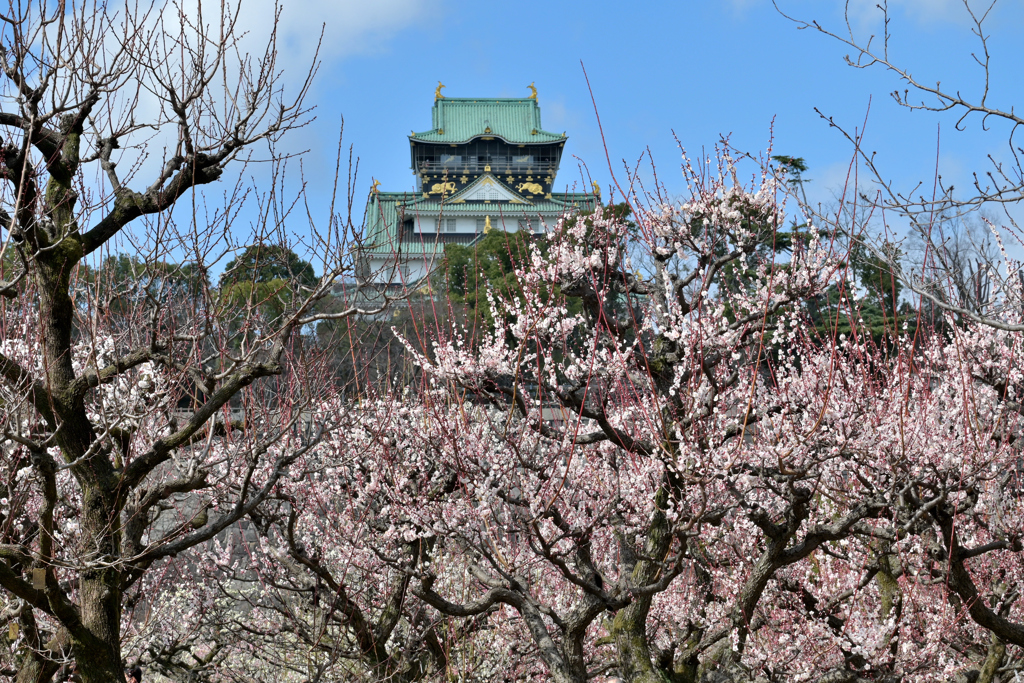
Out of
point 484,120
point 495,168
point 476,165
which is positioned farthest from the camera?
point 484,120

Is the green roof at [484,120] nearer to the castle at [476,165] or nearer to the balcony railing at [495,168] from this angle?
the castle at [476,165]

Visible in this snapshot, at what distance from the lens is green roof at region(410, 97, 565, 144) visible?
46125 millimetres

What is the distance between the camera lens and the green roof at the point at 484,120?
46.1 metres

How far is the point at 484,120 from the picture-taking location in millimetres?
46969

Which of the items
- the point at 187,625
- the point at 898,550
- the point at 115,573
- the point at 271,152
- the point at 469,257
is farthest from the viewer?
the point at 469,257

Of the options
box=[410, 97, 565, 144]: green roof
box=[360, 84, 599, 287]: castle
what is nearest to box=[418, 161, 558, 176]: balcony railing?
box=[360, 84, 599, 287]: castle

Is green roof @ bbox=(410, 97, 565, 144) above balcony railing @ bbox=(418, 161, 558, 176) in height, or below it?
above

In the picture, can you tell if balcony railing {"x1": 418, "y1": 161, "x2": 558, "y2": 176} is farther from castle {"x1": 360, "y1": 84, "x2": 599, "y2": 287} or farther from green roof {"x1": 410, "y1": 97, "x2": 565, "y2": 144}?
green roof {"x1": 410, "y1": 97, "x2": 565, "y2": 144}

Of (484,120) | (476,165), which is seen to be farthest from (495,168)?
(484,120)

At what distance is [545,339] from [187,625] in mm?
4474

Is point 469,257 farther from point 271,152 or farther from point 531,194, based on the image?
point 531,194

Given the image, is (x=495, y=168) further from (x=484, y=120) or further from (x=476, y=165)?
(x=484, y=120)

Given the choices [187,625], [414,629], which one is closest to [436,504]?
[414,629]

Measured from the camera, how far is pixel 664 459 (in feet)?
16.9
